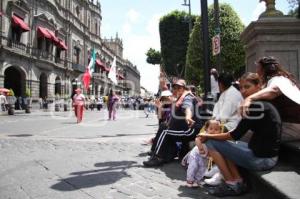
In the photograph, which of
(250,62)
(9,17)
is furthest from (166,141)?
→ (9,17)

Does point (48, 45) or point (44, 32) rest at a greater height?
point (44, 32)

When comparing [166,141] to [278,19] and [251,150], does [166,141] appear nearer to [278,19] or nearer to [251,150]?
[251,150]

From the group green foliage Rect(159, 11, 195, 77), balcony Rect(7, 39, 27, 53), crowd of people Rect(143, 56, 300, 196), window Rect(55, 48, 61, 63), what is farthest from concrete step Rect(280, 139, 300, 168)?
green foliage Rect(159, 11, 195, 77)

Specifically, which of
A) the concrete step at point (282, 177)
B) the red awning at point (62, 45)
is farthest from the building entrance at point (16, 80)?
the concrete step at point (282, 177)

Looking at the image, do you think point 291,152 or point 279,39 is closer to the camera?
point 291,152

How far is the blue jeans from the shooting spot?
3.82m

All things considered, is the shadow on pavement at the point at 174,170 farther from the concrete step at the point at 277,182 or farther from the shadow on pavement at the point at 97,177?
the concrete step at the point at 277,182

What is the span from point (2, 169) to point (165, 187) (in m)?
2.45

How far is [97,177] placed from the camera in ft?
16.9

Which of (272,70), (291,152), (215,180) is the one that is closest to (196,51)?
(215,180)

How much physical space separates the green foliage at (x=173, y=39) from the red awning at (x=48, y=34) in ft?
41.4

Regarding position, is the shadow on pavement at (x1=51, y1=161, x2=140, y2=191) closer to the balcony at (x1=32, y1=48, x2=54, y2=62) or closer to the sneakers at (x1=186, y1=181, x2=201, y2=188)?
the sneakers at (x1=186, y1=181, x2=201, y2=188)

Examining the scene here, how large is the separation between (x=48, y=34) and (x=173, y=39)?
14487 millimetres

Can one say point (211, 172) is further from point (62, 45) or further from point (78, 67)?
point (78, 67)
